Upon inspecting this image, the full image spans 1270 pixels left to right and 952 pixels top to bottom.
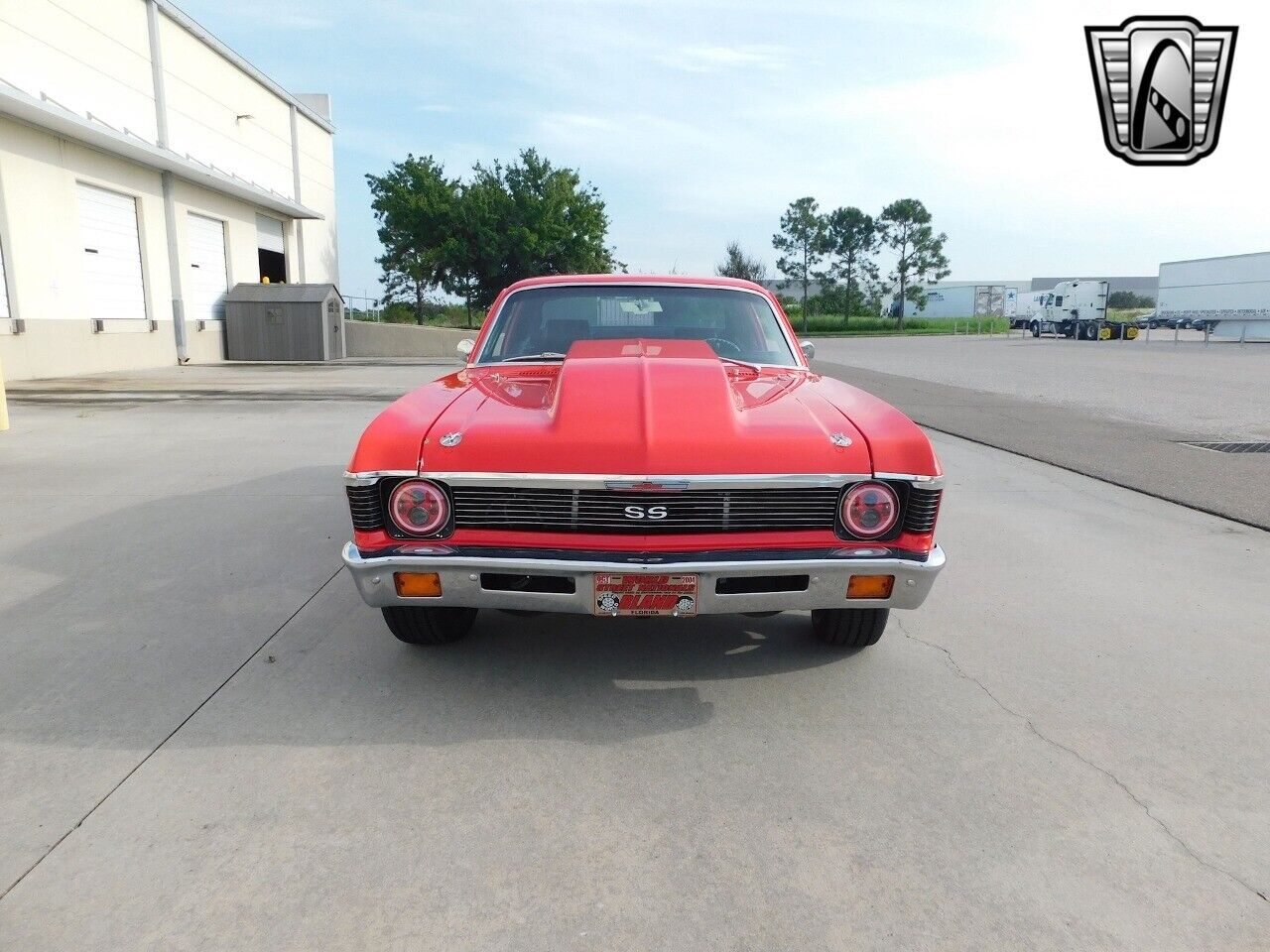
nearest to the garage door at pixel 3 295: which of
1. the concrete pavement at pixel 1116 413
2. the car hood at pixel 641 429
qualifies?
the concrete pavement at pixel 1116 413

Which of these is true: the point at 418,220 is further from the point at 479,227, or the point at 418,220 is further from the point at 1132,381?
the point at 1132,381

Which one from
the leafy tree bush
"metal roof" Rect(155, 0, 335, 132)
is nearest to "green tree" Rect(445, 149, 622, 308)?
the leafy tree bush

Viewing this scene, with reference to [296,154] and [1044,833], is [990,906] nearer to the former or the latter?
[1044,833]

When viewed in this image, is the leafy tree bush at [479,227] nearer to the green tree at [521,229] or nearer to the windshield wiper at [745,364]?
the green tree at [521,229]

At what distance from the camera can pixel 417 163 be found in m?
35.3

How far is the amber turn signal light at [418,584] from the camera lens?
2.92 meters

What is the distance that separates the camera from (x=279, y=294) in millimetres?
22250

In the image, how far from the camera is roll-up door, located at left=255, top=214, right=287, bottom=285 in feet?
81.9

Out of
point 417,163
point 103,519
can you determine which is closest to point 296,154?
point 417,163

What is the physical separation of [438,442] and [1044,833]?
83.9 inches

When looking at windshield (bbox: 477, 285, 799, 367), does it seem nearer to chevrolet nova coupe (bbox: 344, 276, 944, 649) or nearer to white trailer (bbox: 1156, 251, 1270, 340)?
chevrolet nova coupe (bbox: 344, 276, 944, 649)

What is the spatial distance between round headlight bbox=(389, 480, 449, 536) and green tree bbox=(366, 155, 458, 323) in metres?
32.9

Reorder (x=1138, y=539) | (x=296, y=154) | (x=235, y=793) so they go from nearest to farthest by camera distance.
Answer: (x=235, y=793)
(x=1138, y=539)
(x=296, y=154)

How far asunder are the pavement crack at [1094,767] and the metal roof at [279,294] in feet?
69.4
